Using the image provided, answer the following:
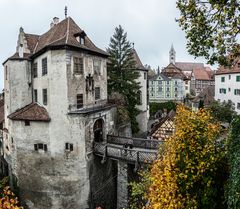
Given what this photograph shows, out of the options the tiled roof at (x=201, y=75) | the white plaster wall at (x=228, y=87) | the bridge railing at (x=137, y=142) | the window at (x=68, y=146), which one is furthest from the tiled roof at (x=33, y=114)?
the tiled roof at (x=201, y=75)

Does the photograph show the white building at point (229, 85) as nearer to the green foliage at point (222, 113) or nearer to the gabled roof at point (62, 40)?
Answer: the green foliage at point (222, 113)

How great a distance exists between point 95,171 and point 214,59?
16991 mm

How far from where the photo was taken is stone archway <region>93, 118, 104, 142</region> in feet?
77.8

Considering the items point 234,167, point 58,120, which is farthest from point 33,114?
point 234,167

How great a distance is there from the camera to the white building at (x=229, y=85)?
135 ft

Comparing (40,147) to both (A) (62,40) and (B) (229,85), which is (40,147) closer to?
(A) (62,40)

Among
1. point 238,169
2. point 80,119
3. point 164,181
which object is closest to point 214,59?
point 238,169

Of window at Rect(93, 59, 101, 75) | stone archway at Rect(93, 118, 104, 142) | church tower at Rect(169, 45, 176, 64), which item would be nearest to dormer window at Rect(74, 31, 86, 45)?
window at Rect(93, 59, 101, 75)

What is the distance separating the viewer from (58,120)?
21578 millimetres

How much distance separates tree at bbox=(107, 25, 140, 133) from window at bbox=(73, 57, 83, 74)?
947cm

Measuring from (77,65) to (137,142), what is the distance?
9266 mm

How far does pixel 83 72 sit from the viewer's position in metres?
22.5

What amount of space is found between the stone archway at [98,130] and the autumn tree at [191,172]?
47.6ft

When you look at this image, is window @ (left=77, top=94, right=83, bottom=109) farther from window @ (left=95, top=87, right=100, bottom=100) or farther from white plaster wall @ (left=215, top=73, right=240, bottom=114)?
white plaster wall @ (left=215, top=73, right=240, bottom=114)
